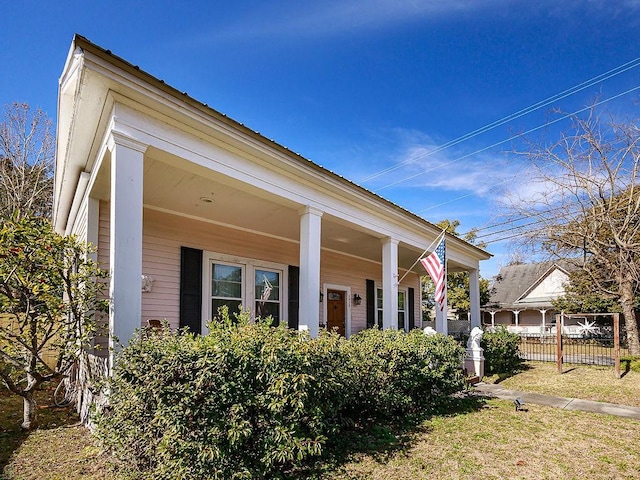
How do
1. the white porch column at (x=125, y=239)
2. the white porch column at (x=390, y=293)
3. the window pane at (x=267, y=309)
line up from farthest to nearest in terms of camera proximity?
the window pane at (x=267, y=309) < the white porch column at (x=390, y=293) < the white porch column at (x=125, y=239)

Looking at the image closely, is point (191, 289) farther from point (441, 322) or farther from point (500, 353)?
point (500, 353)

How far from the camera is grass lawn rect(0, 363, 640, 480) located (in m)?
3.63

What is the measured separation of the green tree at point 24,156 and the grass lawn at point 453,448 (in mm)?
18690

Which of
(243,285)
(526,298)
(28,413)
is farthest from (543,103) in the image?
(526,298)

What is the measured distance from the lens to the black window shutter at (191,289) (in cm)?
741

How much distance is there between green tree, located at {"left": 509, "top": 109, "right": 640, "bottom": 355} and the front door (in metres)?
7.11

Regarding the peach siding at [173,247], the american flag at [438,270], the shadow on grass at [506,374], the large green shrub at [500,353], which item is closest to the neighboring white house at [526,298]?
the shadow on grass at [506,374]

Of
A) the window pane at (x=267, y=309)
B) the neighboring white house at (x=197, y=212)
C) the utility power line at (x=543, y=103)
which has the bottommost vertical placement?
the window pane at (x=267, y=309)

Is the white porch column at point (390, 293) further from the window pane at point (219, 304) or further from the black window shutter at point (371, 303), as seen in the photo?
the black window shutter at point (371, 303)

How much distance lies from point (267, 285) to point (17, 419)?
501cm

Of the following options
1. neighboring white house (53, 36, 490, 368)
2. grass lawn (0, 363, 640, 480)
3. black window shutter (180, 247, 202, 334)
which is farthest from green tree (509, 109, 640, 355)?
black window shutter (180, 247, 202, 334)

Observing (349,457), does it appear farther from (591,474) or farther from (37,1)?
(37,1)

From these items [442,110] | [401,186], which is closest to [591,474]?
[442,110]

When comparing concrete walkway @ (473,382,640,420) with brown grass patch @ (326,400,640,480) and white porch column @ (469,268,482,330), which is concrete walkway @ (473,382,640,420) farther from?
white porch column @ (469,268,482,330)
